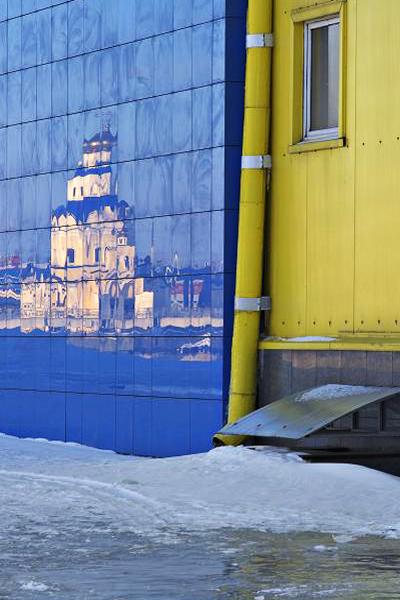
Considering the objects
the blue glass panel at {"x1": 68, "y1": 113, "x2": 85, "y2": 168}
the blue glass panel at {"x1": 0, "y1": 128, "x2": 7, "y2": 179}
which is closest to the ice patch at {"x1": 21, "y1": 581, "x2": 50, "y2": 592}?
the blue glass panel at {"x1": 68, "y1": 113, "x2": 85, "y2": 168}

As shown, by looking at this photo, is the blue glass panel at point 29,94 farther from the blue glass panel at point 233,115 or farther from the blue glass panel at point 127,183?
the blue glass panel at point 233,115

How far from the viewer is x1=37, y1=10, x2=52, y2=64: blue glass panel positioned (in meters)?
18.4

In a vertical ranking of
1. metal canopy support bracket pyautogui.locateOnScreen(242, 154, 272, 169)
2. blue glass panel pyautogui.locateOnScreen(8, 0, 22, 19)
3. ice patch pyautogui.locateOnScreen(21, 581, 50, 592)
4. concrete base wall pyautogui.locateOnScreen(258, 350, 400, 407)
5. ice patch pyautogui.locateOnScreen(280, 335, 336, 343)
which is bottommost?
ice patch pyautogui.locateOnScreen(21, 581, 50, 592)

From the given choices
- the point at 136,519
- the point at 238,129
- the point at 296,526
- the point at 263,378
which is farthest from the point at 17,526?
the point at 238,129

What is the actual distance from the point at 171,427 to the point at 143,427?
53 centimetres

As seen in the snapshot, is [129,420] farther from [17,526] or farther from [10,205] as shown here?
[17,526]

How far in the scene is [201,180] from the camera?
15875 mm

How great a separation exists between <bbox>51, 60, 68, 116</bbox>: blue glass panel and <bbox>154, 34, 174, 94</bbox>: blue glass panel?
1.85 meters

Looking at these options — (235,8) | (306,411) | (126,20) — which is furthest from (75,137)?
(306,411)

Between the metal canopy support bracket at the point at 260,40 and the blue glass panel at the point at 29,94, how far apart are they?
159 inches

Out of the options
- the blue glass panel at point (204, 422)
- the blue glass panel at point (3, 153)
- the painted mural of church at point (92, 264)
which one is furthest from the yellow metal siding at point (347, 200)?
the blue glass panel at point (3, 153)

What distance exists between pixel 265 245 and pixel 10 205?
15.6 feet

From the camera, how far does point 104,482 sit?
13430 mm

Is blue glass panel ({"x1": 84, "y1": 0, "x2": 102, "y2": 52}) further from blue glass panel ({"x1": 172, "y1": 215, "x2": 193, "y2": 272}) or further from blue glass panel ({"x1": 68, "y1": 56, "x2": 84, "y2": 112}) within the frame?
blue glass panel ({"x1": 172, "y1": 215, "x2": 193, "y2": 272})
